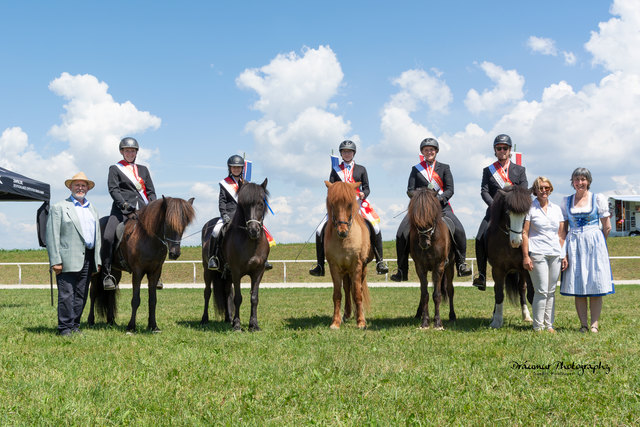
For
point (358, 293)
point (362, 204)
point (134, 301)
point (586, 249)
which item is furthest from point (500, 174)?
point (134, 301)

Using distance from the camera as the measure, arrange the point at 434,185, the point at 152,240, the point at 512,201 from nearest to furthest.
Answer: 1. the point at 512,201
2. the point at 152,240
3. the point at 434,185

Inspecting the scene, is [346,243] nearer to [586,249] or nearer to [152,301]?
[152,301]

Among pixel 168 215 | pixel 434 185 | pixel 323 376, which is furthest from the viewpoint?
pixel 434 185

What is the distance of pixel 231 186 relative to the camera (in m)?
10.5

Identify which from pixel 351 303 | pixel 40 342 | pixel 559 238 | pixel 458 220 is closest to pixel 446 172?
pixel 458 220

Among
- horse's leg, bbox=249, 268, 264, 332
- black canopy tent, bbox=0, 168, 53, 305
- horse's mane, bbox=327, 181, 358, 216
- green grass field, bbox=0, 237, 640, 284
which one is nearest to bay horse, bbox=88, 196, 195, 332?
horse's leg, bbox=249, 268, 264, 332

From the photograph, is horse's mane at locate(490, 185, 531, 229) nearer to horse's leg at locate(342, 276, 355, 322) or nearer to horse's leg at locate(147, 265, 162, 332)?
horse's leg at locate(342, 276, 355, 322)

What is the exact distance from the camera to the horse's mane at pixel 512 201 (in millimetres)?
8500

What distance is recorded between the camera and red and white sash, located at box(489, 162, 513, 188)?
10.2 m

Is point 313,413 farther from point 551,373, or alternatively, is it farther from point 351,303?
point 351,303

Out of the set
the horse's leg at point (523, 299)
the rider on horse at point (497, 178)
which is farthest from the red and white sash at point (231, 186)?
the horse's leg at point (523, 299)

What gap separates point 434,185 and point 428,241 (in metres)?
1.58

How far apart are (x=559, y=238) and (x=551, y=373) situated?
12.4 feet

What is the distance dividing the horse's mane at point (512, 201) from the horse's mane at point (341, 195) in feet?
8.31
